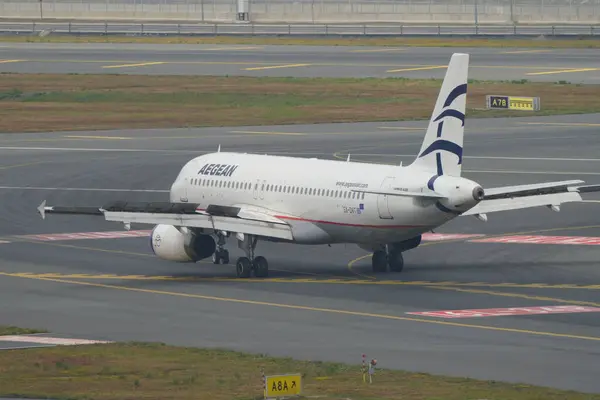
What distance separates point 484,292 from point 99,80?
100.0 metres

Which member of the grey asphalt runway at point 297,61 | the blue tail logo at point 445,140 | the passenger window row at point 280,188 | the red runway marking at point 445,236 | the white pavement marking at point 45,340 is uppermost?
the grey asphalt runway at point 297,61

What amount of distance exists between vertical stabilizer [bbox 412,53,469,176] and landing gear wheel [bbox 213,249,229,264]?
11895 millimetres

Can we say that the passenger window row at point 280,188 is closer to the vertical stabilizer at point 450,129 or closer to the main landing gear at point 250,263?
the main landing gear at point 250,263

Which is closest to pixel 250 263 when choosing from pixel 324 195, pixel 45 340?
pixel 324 195

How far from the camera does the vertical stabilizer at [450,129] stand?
5697 cm

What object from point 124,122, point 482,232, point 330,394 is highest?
point 124,122

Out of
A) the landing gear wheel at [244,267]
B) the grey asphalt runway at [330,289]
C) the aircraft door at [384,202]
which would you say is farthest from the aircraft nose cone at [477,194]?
the landing gear wheel at [244,267]

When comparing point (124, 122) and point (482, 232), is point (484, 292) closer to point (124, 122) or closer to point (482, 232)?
point (482, 232)

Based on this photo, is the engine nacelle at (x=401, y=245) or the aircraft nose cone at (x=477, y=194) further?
the engine nacelle at (x=401, y=245)

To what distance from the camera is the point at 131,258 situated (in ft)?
222

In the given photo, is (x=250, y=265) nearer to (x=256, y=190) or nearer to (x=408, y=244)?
(x=256, y=190)

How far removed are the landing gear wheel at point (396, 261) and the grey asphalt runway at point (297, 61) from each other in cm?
8807

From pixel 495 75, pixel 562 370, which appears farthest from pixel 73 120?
pixel 562 370

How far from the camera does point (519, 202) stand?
60750 millimetres
